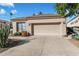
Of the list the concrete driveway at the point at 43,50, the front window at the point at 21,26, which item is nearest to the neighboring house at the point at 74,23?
the front window at the point at 21,26

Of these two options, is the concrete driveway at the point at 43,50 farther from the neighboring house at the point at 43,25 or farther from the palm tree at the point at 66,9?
the neighboring house at the point at 43,25

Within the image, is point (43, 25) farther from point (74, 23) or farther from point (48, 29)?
point (74, 23)

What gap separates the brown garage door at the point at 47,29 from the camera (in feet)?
63.6

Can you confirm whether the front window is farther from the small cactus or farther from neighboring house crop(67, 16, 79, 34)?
the small cactus

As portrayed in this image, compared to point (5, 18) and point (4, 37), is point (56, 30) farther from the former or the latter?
point (4, 37)

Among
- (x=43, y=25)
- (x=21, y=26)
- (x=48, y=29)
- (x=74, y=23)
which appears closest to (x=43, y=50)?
(x=48, y=29)

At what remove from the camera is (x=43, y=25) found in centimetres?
1984

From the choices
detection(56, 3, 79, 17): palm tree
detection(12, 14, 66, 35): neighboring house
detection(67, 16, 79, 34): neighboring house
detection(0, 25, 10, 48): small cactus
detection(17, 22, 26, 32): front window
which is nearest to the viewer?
detection(0, 25, 10, 48): small cactus

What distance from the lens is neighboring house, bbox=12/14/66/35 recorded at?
19375 mm

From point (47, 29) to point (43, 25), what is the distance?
1.93 feet

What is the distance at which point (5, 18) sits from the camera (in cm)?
1717

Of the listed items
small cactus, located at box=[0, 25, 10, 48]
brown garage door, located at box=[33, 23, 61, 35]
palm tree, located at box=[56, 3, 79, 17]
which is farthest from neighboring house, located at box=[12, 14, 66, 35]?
small cactus, located at box=[0, 25, 10, 48]

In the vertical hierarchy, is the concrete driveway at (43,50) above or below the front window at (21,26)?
below

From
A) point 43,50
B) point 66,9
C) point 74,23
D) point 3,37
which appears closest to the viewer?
point 43,50
